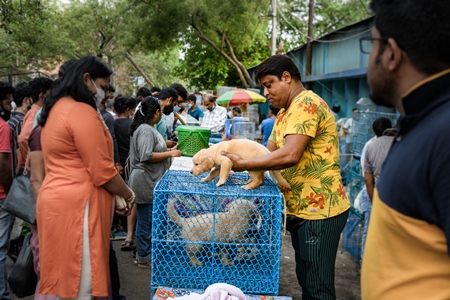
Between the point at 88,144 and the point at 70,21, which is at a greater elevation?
the point at 70,21

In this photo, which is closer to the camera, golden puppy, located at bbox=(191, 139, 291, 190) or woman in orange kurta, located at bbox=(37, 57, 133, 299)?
woman in orange kurta, located at bbox=(37, 57, 133, 299)

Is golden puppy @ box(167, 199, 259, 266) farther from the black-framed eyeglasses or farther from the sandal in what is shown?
the sandal

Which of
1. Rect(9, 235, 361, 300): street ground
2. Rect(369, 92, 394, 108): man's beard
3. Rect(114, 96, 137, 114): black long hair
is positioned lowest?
Rect(9, 235, 361, 300): street ground

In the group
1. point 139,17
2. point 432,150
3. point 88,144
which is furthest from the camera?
point 139,17

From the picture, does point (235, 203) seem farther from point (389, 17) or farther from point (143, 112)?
point (143, 112)

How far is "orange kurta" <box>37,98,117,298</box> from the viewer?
2682 mm

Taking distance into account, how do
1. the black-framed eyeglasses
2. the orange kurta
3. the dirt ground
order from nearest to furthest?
the black-framed eyeglasses
the orange kurta
the dirt ground

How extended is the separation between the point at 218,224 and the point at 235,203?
0.16m

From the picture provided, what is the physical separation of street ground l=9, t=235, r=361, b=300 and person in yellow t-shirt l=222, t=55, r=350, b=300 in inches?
89.1

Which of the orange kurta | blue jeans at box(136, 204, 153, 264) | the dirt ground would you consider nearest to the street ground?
the dirt ground

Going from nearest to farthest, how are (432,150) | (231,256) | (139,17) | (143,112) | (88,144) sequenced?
1. (432,150)
2. (88,144)
3. (231,256)
4. (143,112)
5. (139,17)

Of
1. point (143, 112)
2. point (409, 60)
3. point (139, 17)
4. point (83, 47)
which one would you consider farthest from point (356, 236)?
point (83, 47)

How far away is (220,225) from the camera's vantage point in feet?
9.22

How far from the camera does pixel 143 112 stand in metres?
5.25
